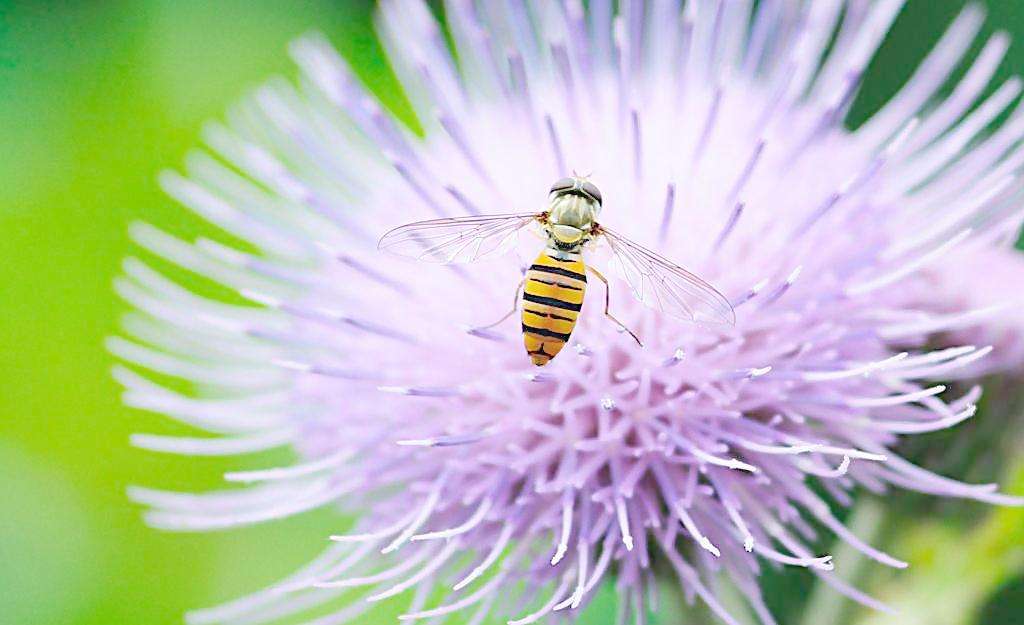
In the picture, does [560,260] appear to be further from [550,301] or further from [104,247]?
[104,247]

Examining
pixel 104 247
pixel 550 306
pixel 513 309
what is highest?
pixel 104 247

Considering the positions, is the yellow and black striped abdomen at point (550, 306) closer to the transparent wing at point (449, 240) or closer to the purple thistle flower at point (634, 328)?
the purple thistle flower at point (634, 328)

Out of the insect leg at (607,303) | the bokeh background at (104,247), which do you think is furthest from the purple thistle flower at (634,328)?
the bokeh background at (104,247)

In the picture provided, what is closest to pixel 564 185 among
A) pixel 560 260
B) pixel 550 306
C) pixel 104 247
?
pixel 560 260

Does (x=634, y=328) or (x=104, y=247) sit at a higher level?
(x=104, y=247)

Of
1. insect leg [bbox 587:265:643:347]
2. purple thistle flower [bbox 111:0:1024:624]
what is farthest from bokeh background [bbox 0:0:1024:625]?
insect leg [bbox 587:265:643:347]

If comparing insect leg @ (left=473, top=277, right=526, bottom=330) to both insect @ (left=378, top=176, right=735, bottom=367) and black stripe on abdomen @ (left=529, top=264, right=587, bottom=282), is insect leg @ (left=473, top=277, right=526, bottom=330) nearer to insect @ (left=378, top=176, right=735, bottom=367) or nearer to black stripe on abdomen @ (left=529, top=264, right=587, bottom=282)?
insect @ (left=378, top=176, right=735, bottom=367)
